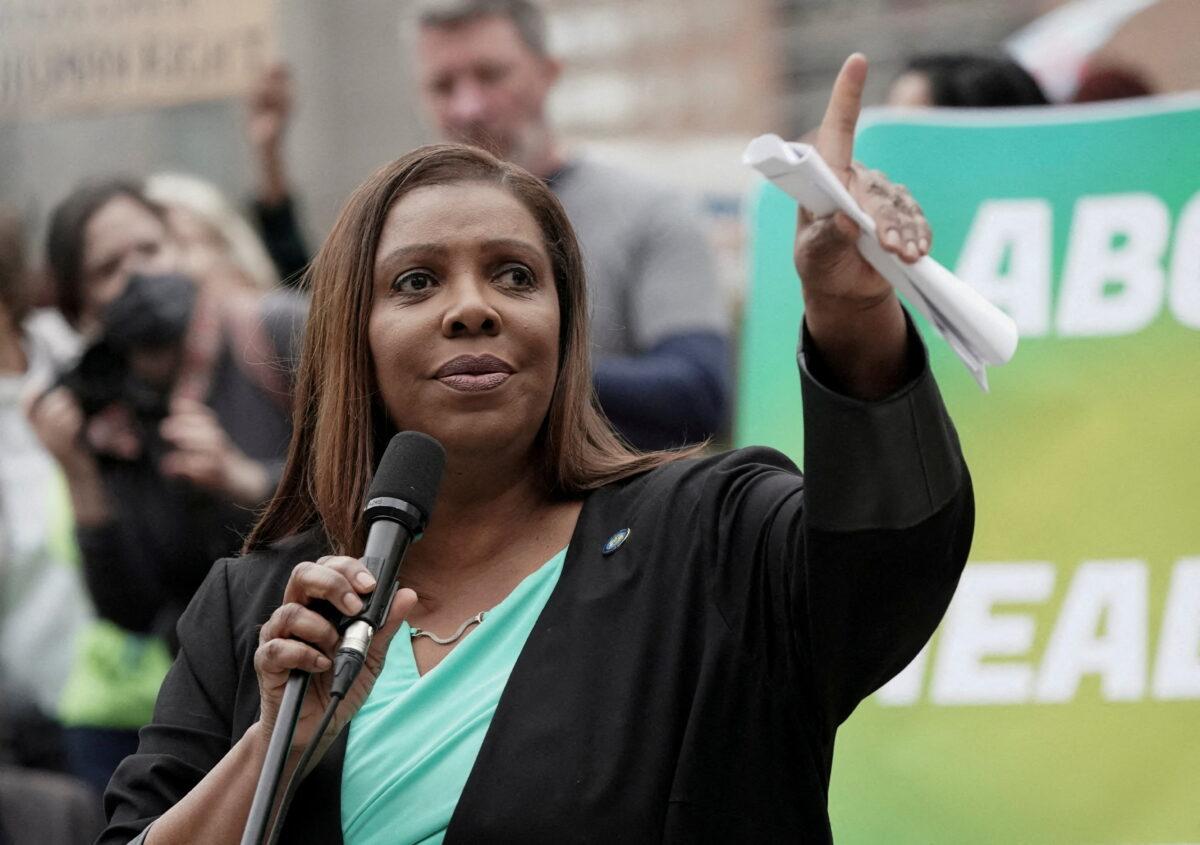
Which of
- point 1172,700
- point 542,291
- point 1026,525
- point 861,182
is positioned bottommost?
point 1172,700

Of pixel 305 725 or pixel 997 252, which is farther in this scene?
pixel 997 252

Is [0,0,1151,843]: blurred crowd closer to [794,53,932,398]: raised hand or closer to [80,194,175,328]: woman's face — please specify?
[80,194,175,328]: woman's face

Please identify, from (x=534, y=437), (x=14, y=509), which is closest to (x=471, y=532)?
(x=534, y=437)

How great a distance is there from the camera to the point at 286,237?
567 cm

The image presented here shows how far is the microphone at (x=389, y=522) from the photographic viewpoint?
205cm

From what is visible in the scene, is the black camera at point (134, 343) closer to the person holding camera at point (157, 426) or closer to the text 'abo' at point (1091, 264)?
the person holding camera at point (157, 426)

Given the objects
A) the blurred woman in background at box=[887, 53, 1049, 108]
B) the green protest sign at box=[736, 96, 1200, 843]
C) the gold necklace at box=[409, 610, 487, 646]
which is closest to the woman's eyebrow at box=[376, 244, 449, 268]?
the gold necklace at box=[409, 610, 487, 646]

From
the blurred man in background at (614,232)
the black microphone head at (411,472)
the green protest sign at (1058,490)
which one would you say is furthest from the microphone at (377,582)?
the blurred man in background at (614,232)

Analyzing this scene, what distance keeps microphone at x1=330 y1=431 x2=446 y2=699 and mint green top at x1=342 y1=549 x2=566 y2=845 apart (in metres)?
0.27

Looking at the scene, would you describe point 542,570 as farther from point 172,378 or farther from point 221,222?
point 221,222

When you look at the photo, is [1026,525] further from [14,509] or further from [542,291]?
[14,509]

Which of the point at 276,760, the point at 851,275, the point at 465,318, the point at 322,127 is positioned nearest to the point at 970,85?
the point at 465,318

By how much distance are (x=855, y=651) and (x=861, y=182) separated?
52 centimetres

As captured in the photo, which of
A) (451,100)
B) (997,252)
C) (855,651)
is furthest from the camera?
(451,100)
